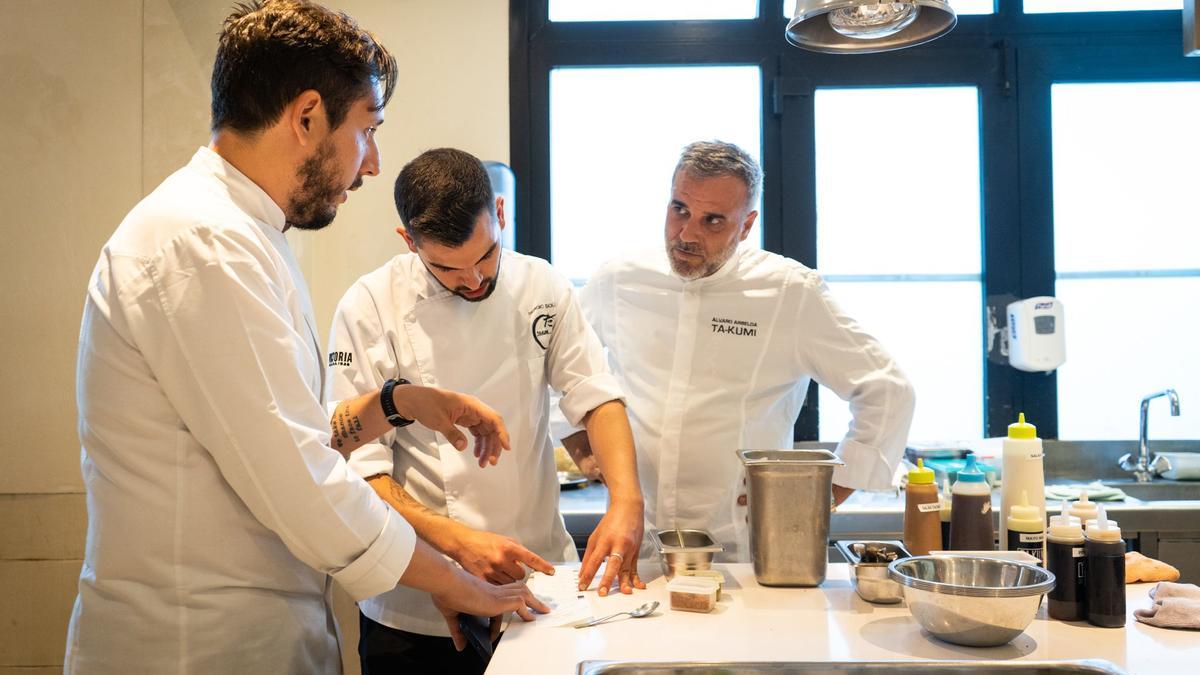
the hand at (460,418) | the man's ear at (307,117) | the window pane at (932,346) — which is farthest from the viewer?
the window pane at (932,346)

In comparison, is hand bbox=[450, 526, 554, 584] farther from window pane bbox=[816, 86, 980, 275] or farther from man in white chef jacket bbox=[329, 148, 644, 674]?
window pane bbox=[816, 86, 980, 275]

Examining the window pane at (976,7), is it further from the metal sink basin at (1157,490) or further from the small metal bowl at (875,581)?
the small metal bowl at (875,581)

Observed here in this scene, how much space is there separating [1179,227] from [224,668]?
11.5 feet

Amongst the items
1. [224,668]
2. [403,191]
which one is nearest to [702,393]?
[403,191]

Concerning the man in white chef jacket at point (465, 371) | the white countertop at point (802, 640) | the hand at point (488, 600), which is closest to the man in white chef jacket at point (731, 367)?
the man in white chef jacket at point (465, 371)

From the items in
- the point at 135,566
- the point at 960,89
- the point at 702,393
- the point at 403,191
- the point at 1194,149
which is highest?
the point at 960,89

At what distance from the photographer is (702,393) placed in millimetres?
2352

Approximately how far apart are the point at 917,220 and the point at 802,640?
2.48 metres

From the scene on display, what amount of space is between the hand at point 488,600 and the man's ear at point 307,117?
66 centimetres

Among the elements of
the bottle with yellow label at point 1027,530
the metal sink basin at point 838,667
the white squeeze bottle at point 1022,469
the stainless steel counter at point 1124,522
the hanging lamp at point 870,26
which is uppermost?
the hanging lamp at point 870,26

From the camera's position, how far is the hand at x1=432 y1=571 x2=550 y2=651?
4.63ft

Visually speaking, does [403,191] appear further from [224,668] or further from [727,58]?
[727,58]

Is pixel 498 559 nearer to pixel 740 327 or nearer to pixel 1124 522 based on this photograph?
pixel 740 327

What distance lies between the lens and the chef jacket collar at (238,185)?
4.32 feet
